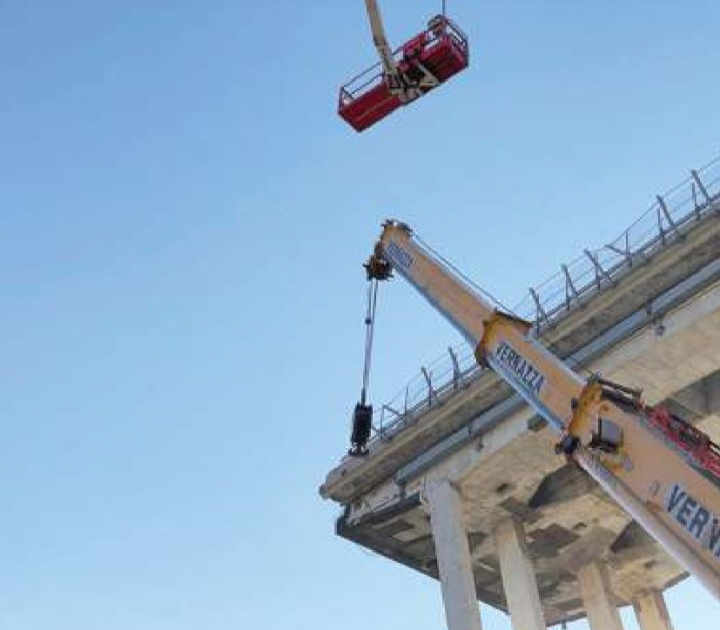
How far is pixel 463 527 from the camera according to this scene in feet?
105

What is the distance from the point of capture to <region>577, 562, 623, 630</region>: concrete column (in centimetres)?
3453

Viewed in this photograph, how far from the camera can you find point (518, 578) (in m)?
32.6

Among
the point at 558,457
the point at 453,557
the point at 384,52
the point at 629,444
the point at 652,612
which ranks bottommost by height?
the point at 629,444

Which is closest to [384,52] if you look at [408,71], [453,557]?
[408,71]

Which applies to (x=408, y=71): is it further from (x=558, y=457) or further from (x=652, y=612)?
(x=652, y=612)

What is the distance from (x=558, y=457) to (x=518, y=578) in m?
4.82

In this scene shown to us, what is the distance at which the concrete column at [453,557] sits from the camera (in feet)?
97.8

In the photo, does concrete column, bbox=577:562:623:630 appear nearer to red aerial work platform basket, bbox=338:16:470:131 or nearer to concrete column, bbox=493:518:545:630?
concrete column, bbox=493:518:545:630

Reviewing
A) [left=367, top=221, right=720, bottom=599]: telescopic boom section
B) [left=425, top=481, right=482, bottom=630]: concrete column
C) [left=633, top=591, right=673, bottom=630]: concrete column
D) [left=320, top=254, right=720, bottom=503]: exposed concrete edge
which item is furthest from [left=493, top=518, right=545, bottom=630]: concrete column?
[left=367, top=221, right=720, bottom=599]: telescopic boom section

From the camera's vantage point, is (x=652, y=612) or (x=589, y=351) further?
(x=652, y=612)

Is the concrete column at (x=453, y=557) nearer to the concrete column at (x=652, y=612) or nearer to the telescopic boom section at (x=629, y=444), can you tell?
the concrete column at (x=652, y=612)

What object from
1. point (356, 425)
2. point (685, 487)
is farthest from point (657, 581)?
point (685, 487)

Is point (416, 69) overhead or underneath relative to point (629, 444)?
overhead

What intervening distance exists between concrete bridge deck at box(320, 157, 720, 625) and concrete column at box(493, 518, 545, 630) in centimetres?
37
